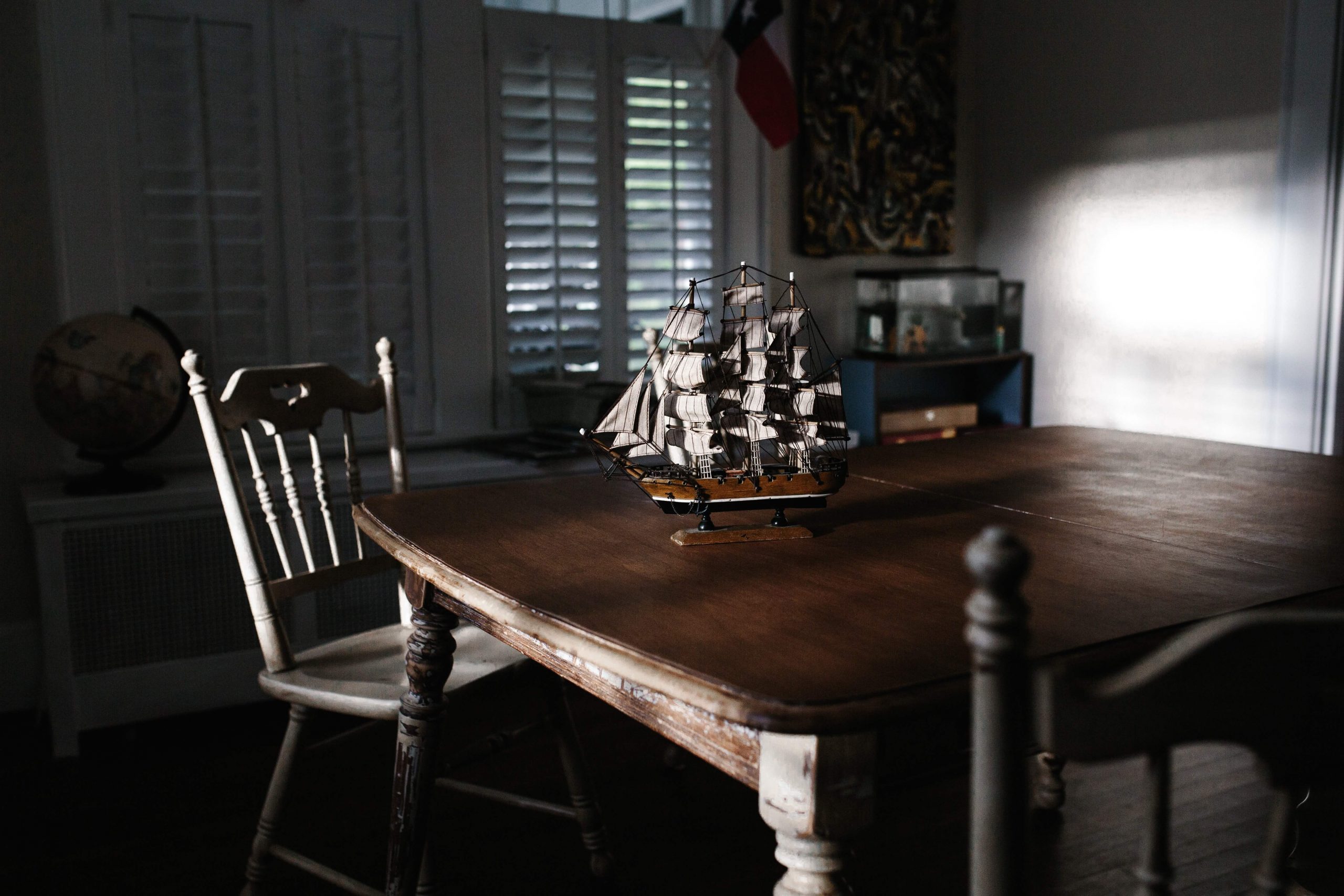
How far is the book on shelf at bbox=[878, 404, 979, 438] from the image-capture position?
387 centimetres

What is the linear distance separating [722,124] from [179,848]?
8.82ft

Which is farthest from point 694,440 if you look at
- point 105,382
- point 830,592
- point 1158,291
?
point 1158,291

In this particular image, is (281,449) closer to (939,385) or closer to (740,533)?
(740,533)

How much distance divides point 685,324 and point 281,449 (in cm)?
89

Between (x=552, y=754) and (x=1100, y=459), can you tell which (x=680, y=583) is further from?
(x=552, y=754)

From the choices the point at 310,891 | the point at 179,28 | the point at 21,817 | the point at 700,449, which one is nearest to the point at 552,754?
the point at 310,891

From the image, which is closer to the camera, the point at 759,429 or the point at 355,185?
the point at 759,429

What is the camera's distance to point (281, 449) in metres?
2.00

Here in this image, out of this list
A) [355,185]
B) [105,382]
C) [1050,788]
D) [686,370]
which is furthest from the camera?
[355,185]

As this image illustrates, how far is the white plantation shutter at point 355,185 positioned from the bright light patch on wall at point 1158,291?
2281mm

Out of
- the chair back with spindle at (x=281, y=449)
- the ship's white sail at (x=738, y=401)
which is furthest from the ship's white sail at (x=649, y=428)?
the chair back with spindle at (x=281, y=449)

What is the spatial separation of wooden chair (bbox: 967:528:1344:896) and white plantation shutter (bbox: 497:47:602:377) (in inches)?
→ 113

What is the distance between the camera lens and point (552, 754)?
8.58ft

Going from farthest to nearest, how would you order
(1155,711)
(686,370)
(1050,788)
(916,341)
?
(916,341) < (1050,788) < (686,370) < (1155,711)
